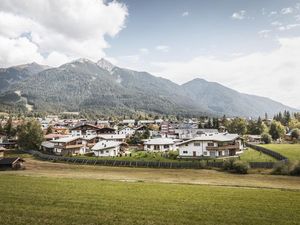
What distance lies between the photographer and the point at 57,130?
160125 millimetres

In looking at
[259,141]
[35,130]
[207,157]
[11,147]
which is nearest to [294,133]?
[259,141]

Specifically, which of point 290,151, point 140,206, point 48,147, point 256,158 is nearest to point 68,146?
point 48,147

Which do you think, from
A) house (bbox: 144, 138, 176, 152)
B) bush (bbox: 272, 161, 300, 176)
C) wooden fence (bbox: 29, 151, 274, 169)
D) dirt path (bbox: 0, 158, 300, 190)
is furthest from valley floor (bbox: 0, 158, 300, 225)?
house (bbox: 144, 138, 176, 152)

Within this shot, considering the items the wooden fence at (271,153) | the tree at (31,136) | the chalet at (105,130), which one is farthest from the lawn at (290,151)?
the tree at (31,136)

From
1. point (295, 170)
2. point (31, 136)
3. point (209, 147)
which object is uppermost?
point (31, 136)

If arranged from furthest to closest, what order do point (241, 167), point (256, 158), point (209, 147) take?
point (209, 147), point (256, 158), point (241, 167)

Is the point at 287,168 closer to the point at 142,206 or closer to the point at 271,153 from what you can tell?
the point at 271,153

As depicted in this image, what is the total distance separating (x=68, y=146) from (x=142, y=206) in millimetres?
73577

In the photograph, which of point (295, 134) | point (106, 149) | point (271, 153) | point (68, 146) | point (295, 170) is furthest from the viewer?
point (295, 134)

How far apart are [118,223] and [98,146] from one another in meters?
71.9

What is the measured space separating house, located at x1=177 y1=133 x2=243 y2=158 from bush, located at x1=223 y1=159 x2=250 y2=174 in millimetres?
18356

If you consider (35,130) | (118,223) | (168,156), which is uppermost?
(35,130)

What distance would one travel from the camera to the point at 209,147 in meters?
81.4

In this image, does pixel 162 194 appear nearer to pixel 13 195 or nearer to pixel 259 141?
pixel 13 195
